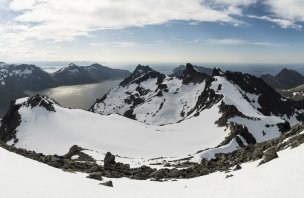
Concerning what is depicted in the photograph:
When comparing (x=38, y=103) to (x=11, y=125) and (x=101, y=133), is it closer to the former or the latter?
(x=11, y=125)

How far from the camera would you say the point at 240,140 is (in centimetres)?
9194

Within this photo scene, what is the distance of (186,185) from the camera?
27844 millimetres

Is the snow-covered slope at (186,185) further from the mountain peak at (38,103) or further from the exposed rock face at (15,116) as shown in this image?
the mountain peak at (38,103)

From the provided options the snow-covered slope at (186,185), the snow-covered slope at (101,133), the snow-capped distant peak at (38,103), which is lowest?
the snow-covered slope at (101,133)

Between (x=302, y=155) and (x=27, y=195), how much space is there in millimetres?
16427

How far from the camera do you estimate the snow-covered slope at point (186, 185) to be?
1856cm

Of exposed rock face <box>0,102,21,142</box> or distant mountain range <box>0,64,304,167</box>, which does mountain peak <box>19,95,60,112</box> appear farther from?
exposed rock face <box>0,102,21,142</box>

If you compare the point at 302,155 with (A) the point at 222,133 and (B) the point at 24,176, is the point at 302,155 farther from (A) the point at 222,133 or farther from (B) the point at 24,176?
(A) the point at 222,133

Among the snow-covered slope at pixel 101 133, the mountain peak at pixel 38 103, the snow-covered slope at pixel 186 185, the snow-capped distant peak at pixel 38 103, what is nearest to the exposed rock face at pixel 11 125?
the snow-covered slope at pixel 101 133

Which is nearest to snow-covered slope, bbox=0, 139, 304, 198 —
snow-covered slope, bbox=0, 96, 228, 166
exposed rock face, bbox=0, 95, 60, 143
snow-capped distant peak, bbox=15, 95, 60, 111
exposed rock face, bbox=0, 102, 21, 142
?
snow-covered slope, bbox=0, 96, 228, 166

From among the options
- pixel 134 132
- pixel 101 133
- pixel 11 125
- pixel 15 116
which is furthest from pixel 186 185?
pixel 15 116

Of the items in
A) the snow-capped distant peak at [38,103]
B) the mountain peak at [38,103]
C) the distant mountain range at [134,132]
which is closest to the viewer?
the distant mountain range at [134,132]

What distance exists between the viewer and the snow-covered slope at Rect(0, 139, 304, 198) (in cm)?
1856

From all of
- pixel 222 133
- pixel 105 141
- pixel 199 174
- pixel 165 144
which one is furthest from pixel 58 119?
pixel 199 174
